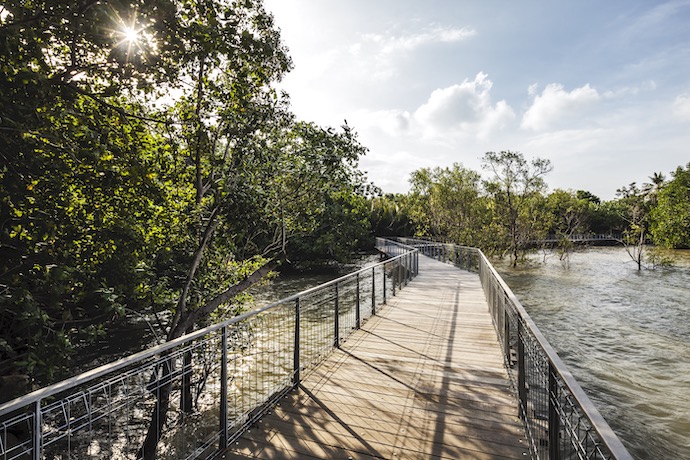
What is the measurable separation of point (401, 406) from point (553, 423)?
6.35ft

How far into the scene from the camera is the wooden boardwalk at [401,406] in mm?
3426

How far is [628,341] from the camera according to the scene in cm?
1439

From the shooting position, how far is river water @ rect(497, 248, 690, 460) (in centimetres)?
867

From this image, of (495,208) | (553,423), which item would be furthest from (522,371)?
(495,208)

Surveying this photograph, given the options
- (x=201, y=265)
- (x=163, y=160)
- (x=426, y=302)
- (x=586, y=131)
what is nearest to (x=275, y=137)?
(x=163, y=160)

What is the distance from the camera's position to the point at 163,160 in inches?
275

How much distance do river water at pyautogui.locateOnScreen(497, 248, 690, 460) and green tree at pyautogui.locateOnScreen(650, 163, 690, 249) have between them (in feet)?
40.2

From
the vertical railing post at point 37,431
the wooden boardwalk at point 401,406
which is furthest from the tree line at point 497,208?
the vertical railing post at point 37,431

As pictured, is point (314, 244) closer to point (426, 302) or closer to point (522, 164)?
point (522, 164)

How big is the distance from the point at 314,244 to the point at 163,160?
946 inches

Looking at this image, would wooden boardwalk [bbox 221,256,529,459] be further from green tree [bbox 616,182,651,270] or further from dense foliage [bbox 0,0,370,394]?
green tree [bbox 616,182,651,270]

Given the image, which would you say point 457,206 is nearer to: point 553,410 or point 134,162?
point 134,162

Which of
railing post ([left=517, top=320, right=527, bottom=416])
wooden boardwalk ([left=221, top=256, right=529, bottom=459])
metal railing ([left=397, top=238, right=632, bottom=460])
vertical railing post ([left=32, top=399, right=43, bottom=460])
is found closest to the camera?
metal railing ([left=397, top=238, right=632, bottom=460])

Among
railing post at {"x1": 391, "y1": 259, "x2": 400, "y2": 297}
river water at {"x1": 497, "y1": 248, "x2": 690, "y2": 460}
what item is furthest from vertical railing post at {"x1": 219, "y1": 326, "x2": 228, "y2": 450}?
railing post at {"x1": 391, "y1": 259, "x2": 400, "y2": 297}
